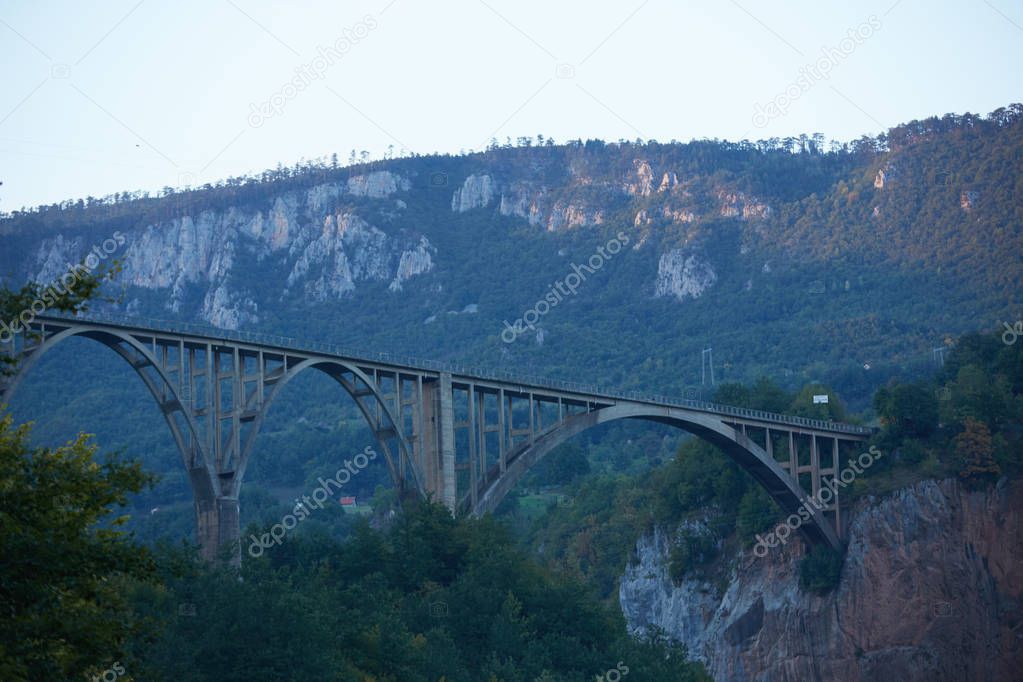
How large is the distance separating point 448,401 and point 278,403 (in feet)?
343

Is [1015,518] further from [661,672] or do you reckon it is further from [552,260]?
[552,260]

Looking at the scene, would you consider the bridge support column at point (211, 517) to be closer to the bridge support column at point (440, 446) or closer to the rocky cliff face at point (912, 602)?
A: the bridge support column at point (440, 446)

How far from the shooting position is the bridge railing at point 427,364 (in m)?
48.4

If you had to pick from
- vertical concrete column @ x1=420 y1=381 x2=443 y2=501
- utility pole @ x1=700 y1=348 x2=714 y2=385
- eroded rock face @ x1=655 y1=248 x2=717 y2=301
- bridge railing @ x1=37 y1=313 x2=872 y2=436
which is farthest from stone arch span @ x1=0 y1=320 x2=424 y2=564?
eroded rock face @ x1=655 y1=248 x2=717 y2=301

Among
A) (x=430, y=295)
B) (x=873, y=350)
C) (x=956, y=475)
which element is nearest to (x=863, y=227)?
(x=873, y=350)

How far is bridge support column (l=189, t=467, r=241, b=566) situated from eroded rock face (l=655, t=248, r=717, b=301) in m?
128

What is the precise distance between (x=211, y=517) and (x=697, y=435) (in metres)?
33.9

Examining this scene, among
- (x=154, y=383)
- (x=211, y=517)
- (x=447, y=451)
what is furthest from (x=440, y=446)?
(x=154, y=383)

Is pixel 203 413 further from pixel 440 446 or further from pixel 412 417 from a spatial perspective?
pixel 412 417

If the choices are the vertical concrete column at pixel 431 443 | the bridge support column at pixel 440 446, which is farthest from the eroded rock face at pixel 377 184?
the bridge support column at pixel 440 446

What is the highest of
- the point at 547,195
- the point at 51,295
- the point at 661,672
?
the point at 547,195

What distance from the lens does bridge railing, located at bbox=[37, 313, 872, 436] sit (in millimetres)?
48438

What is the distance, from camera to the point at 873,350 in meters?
145

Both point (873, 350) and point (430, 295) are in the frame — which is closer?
point (873, 350)
